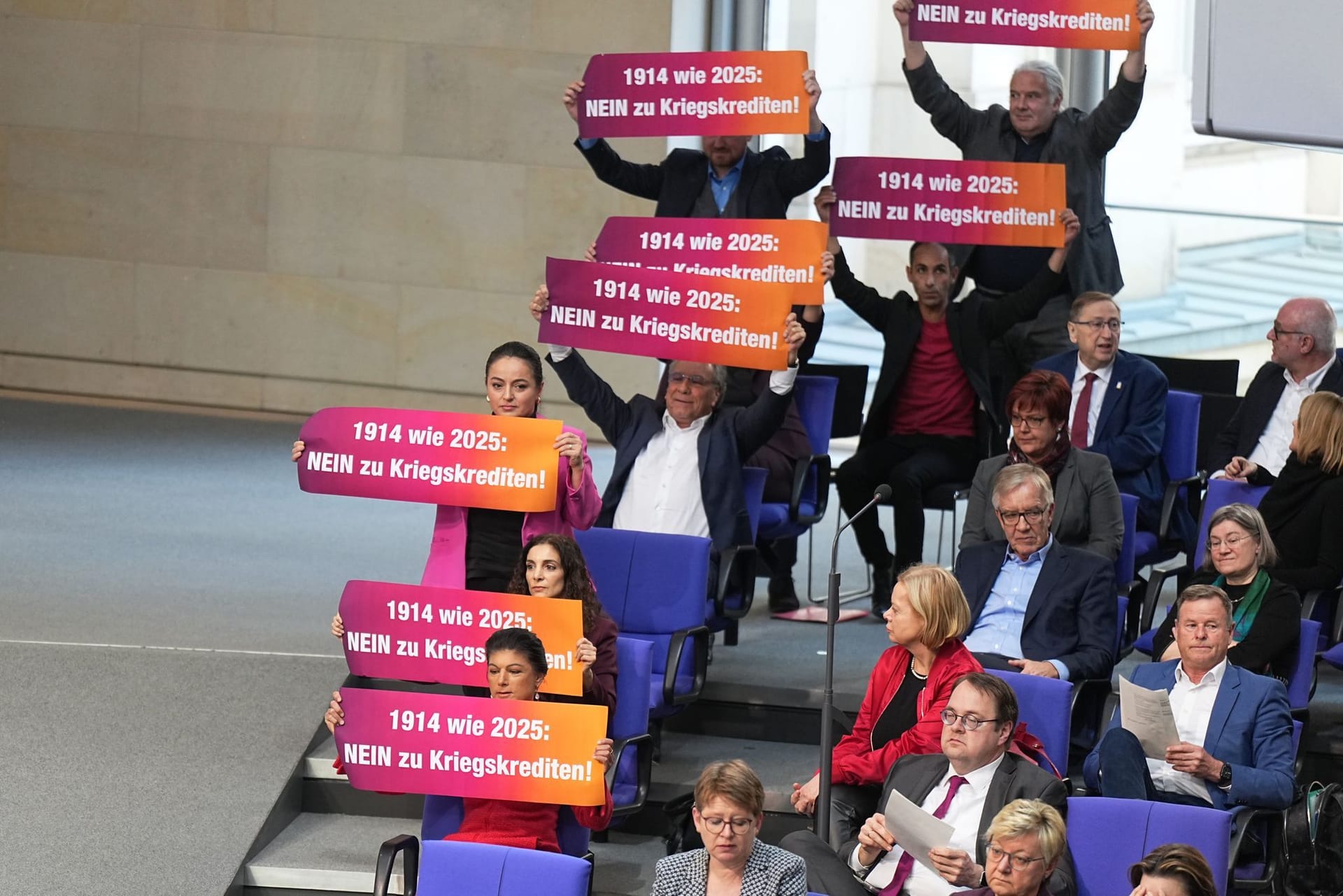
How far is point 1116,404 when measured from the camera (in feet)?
22.8

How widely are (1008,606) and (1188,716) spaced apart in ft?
2.72

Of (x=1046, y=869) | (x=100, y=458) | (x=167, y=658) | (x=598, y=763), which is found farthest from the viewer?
(x=100, y=458)

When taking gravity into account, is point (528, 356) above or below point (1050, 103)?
below

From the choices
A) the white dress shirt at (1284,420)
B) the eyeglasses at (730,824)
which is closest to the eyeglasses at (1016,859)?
the eyeglasses at (730,824)

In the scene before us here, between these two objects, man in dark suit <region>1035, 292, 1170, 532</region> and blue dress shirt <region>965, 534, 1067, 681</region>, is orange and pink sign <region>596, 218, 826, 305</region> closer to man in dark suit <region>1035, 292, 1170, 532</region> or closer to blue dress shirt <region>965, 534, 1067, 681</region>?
blue dress shirt <region>965, 534, 1067, 681</region>

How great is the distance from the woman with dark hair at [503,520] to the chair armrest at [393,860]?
104cm

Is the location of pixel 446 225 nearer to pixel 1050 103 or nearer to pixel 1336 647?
pixel 1050 103

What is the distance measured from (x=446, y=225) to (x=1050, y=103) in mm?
4502

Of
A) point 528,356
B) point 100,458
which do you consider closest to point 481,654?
point 528,356

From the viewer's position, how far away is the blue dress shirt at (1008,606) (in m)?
5.89

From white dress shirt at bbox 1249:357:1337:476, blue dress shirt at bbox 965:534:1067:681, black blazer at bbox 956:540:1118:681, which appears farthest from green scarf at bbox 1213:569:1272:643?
white dress shirt at bbox 1249:357:1337:476

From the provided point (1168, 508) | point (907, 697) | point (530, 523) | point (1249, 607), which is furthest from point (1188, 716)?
point (530, 523)

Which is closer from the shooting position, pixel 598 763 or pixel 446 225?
pixel 598 763

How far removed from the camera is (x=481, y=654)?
5.39 meters
